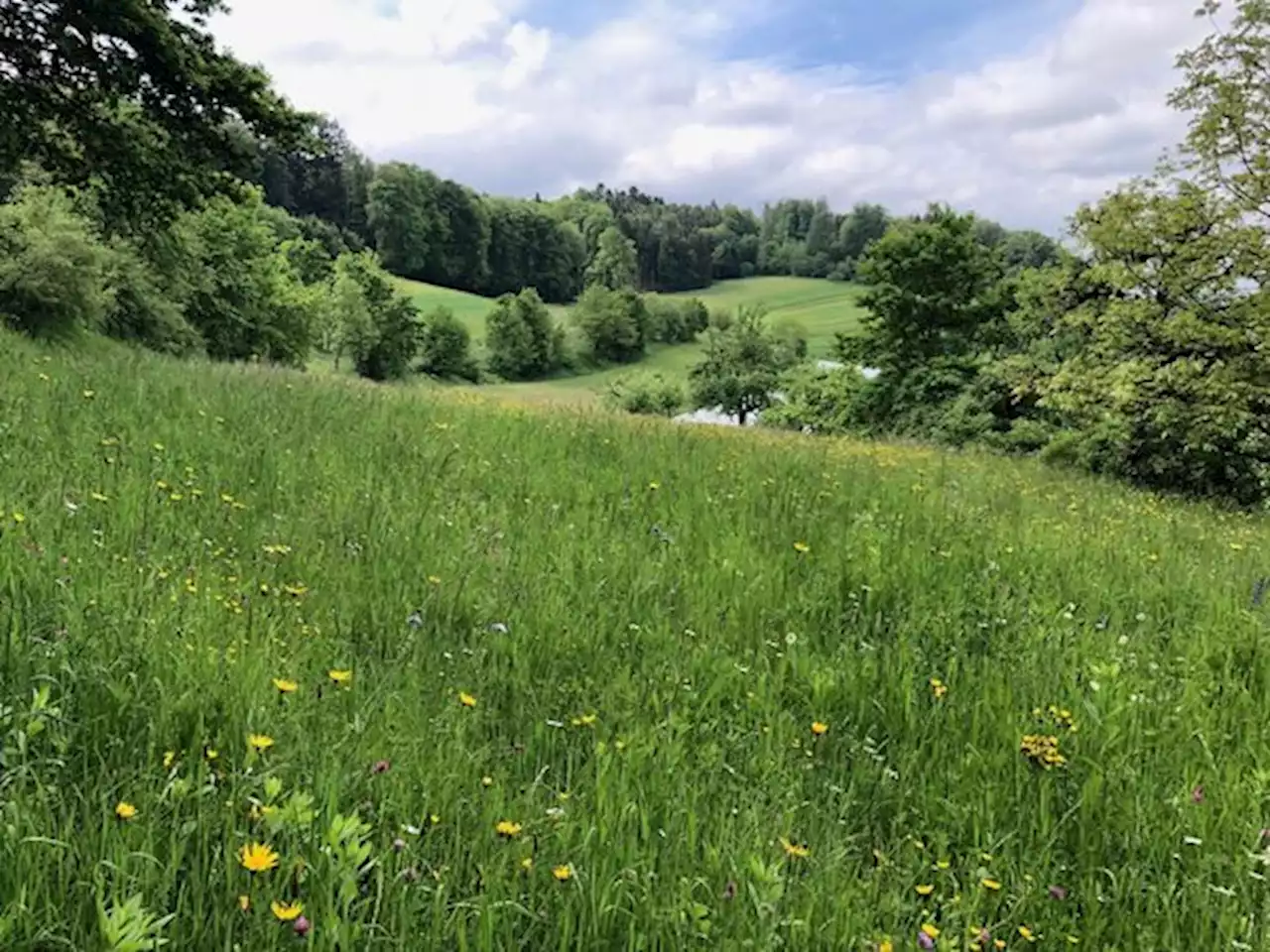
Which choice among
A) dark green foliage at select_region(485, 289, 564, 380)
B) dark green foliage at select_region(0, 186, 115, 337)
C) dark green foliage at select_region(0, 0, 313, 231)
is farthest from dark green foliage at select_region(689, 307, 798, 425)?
dark green foliage at select_region(0, 0, 313, 231)

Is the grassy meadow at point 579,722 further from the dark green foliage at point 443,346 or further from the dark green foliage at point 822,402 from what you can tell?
the dark green foliage at point 443,346

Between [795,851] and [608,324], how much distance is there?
106m

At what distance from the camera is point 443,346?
86.6m

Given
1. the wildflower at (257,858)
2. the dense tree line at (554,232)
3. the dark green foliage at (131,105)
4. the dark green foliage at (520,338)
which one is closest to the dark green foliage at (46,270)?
the dark green foliage at (131,105)

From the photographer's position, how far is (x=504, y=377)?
93.8 metres

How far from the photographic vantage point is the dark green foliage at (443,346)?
86125 mm

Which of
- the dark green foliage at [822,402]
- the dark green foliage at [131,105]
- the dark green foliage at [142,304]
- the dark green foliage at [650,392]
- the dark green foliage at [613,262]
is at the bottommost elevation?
the dark green foliage at [650,392]

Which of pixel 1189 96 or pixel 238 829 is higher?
pixel 1189 96

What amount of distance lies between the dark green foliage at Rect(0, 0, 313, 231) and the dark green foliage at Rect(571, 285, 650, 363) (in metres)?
92.1

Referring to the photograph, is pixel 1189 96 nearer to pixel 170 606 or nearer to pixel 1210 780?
pixel 1210 780

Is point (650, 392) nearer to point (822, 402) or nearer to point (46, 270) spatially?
point (822, 402)

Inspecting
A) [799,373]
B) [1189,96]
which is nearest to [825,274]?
[799,373]

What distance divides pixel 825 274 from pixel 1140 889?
16338 cm

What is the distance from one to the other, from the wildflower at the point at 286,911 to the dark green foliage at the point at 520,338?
306 ft
